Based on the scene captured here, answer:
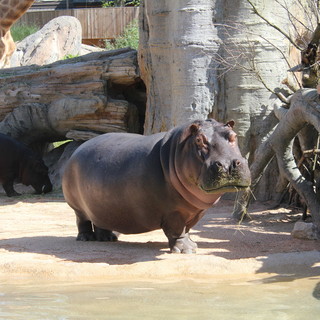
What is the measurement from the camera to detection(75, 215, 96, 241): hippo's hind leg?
6762 mm

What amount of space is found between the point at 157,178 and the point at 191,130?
0.54 metres

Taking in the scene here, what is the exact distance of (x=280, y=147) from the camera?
761 cm

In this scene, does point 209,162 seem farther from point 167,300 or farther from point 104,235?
point 104,235

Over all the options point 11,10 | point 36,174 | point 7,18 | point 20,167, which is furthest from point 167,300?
point 7,18

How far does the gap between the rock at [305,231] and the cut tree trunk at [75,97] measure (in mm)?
5749

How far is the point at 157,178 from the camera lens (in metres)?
5.84

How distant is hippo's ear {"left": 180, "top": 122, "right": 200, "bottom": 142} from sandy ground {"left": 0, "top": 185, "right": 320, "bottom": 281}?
3.21ft

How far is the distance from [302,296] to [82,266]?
68.5 inches

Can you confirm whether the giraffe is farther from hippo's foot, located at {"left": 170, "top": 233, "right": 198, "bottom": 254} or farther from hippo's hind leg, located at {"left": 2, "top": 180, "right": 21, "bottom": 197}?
hippo's foot, located at {"left": 170, "top": 233, "right": 198, "bottom": 254}

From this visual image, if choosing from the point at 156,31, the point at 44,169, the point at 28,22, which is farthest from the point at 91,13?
the point at 156,31

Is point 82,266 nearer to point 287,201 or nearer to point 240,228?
point 240,228

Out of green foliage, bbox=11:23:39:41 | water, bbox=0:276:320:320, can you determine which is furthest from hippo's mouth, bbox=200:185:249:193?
green foliage, bbox=11:23:39:41

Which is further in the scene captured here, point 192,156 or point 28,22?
point 28,22

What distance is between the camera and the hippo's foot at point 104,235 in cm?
673
